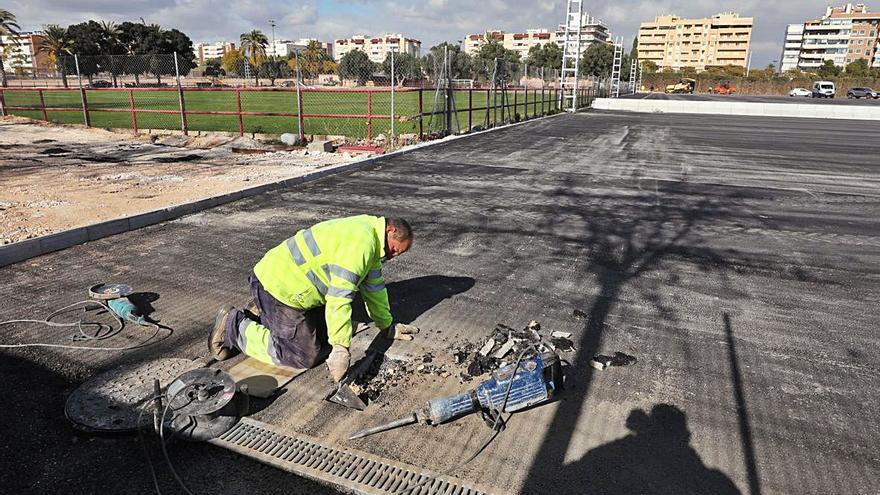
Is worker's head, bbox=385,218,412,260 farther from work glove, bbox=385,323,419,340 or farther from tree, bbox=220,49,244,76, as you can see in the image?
tree, bbox=220,49,244,76

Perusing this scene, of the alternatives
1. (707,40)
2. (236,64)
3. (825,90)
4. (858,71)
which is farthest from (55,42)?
(707,40)

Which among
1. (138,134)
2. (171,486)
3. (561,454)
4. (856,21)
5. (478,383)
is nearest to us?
(171,486)

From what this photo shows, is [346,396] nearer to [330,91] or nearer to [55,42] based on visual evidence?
[330,91]

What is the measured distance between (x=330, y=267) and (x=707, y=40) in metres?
183

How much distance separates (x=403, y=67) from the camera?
1714 cm

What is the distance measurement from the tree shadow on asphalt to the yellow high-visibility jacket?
151 centimetres

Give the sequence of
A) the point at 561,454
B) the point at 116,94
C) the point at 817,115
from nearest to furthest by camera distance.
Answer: the point at 561,454, the point at 817,115, the point at 116,94

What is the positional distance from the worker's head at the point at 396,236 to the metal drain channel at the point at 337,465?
134 centimetres

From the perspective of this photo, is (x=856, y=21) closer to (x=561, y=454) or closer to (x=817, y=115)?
(x=817, y=115)

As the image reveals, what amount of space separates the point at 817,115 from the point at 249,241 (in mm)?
41486

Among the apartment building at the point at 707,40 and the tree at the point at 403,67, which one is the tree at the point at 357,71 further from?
the apartment building at the point at 707,40

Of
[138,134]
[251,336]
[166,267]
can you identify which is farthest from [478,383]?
[138,134]

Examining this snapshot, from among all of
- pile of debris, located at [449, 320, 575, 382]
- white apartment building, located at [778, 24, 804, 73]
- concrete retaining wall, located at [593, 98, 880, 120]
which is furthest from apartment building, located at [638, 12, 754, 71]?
pile of debris, located at [449, 320, 575, 382]

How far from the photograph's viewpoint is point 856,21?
5472 inches
